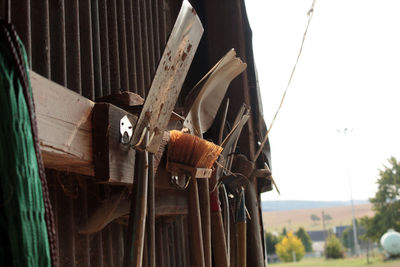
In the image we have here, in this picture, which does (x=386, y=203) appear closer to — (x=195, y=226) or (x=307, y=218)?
(x=195, y=226)

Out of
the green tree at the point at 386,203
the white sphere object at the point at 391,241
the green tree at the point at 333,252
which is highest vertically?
the green tree at the point at 386,203

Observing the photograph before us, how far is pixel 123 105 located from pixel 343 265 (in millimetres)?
28950

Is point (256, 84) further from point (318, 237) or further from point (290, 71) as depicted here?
point (318, 237)

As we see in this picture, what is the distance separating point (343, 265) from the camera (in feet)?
91.1

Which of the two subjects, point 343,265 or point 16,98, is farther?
point 343,265

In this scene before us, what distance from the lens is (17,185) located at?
0.51 meters

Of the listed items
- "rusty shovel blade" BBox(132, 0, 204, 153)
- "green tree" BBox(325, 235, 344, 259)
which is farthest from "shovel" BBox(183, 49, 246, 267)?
"green tree" BBox(325, 235, 344, 259)

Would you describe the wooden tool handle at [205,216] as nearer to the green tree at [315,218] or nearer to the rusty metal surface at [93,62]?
the rusty metal surface at [93,62]

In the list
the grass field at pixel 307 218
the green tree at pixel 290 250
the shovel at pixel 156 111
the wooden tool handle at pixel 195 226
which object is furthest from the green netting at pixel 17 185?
the grass field at pixel 307 218

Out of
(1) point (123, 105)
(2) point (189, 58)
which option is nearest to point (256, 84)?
(2) point (189, 58)

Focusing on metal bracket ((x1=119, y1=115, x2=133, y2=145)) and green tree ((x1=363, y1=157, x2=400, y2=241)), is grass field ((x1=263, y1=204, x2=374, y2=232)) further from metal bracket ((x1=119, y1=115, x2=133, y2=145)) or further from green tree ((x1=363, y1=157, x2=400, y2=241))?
metal bracket ((x1=119, y1=115, x2=133, y2=145))

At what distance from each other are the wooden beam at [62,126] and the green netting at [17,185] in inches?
7.0

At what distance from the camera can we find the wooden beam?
736 mm

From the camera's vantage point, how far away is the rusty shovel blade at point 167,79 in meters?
0.98
